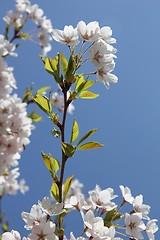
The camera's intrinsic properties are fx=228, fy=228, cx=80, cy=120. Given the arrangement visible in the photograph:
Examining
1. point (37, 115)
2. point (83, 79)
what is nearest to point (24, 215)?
point (83, 79)

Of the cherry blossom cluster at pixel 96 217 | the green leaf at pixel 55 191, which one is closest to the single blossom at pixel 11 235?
the cherry blossom cluster at pixel 96 217

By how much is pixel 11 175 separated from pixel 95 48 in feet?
5.83

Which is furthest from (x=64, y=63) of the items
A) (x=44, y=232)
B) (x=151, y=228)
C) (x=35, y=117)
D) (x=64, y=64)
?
(x=35, y=117)

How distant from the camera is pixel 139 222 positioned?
0.88 meters

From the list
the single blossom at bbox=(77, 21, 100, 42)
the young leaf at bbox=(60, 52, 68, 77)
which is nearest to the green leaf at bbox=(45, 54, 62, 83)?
the young leaf at bbox=(60, 52, 68, 77)

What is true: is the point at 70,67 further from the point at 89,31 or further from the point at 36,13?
the point at 36,13

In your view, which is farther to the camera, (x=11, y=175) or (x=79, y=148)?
(x=11, y=175)

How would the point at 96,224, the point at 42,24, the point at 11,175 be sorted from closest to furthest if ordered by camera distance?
the point at 96,224, the point at 11,175, the point at 42,24

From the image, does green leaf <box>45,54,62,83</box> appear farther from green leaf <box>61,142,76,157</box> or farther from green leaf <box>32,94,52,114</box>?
green leaf <box>61,142,76,157</box>

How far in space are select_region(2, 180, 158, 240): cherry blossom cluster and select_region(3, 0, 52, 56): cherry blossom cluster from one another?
92.0 inches

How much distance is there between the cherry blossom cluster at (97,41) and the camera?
0.86m

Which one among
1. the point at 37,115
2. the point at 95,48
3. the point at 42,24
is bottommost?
the point at 95,48

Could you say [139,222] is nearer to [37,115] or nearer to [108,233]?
[108,233]

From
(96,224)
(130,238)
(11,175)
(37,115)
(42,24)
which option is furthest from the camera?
(42,24)
